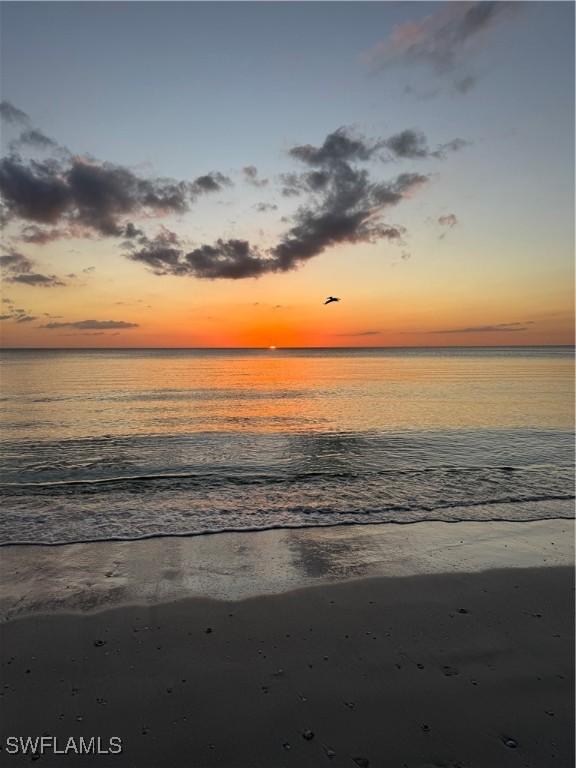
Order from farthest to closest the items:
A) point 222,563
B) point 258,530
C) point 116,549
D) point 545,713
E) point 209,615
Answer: point 258,530
point 116,549
point 222,563
point 209,615
point 545,713

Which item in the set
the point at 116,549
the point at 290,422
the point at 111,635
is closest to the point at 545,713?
the point at 111,635

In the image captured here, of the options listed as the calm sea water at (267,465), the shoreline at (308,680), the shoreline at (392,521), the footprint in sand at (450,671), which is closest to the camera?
the shoreline at (308,680)

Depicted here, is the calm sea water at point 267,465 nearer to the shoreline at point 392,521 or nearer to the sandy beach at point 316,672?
the shoreline at point 392,521

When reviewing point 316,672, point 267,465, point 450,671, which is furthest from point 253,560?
point 267,465

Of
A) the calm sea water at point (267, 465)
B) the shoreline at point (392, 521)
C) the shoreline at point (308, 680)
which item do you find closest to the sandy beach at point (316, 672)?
the shoreline at point (308, 680)

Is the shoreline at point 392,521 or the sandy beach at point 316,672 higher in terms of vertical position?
the sandy beach at point 316,672

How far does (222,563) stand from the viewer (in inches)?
361

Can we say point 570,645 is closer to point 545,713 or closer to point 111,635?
point 545,713

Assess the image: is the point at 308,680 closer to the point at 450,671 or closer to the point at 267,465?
the point at 450,671

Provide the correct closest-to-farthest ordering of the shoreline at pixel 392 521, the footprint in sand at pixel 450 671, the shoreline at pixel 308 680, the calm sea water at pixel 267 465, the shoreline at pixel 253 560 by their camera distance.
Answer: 1. the shoreline at pixel 308 680
2. the footprint in sand at pixel 450 671
3. the shoreline at pixel 253 560
4. the shoreline at pixel 392 521
5. the calm sea water at pixel 267 465

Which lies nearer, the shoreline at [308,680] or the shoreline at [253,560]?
the shoreline at [308,680]

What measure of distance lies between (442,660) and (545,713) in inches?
49.3

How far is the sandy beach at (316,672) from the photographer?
183 inches

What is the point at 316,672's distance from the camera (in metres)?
5.75
